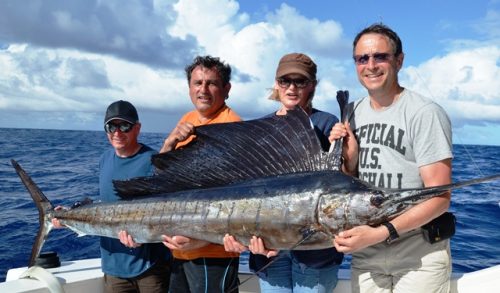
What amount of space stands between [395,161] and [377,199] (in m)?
0.26

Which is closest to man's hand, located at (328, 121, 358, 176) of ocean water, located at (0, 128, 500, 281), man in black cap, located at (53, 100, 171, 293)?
man in black cap, located at (53, 100, 171, 293)

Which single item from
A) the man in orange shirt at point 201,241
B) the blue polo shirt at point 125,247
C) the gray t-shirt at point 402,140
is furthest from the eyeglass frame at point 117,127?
the gray t-shirt at point 402,140

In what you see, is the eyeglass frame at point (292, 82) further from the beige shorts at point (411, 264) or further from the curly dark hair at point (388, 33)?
the beige shorts at point (411, 264)

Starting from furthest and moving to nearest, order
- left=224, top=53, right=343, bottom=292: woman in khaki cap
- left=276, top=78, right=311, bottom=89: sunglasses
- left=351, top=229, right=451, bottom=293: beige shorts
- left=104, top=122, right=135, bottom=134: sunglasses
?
left=104, top=122, right=135, bottom=134: sunglasses
left=276, top=78, right=311, bottom=89: sunglasses
left=224, top=53, right=343, bottom=292: woman in khaki cap
left=351, top=229, right=451, bottom=293: beige shorts

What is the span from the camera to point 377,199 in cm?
177

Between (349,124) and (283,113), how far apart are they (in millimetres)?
359

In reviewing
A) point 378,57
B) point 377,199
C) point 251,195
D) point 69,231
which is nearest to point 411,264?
point 377,199

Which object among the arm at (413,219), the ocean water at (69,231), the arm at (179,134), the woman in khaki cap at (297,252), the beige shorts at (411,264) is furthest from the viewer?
the ocean water at (69,231)

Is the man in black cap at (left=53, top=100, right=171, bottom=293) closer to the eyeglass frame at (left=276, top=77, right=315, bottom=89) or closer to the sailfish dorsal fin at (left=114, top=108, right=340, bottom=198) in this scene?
the sailfish dorsal fin at (left=114, top=108, right=340, bottom=198)

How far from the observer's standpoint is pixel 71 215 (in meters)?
2.54

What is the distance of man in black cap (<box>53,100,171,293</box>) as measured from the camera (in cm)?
255

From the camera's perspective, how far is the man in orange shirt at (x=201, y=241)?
2295 millimetres

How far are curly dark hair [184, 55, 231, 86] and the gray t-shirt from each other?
0.87 metres

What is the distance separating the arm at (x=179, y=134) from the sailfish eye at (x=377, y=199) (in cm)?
102
